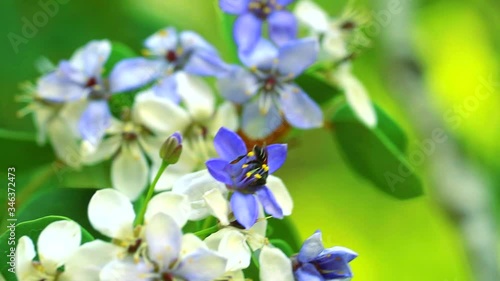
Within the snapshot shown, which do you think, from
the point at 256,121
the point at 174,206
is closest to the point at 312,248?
the point at 174,206

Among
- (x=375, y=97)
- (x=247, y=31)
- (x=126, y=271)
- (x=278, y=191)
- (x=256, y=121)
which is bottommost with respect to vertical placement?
(x=126, y=271)

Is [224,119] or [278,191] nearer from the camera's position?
[278,191]

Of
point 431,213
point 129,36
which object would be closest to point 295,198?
point 431,213

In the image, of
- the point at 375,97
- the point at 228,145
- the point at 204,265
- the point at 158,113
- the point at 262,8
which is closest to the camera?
the point at 204,265

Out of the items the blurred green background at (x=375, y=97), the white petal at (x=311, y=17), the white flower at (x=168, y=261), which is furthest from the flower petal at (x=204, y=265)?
the blurred green background at (x=375, y=97)

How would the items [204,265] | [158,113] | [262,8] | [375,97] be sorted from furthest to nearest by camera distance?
[375,97] < [262,8] < [158,113] < [204,265]

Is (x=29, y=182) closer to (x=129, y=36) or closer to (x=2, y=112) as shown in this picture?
(x=2, y=112)

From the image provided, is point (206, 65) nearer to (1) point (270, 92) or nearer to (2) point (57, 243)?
(1) point (270, 92)
